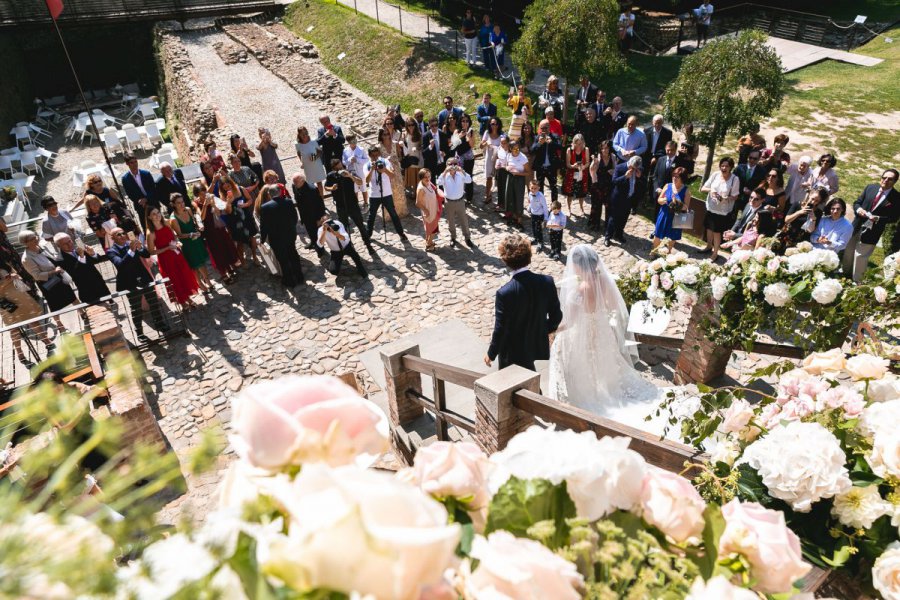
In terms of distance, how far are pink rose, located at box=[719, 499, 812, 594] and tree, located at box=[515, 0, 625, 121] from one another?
15.1 meters

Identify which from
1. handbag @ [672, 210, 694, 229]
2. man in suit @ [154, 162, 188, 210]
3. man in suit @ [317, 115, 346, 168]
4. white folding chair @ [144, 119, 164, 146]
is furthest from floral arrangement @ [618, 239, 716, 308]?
white folding chair @ [144, 119, 164, 146]

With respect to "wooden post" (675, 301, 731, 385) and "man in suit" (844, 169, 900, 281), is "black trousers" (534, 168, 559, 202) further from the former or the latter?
"wooden post" (675, 301, 731, 385)

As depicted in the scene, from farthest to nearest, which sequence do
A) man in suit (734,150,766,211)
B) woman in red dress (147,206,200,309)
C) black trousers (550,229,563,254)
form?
black trousers (550,229,563,254), man in suit (734,150,766,211), woman in red dress (147,206,200,309)

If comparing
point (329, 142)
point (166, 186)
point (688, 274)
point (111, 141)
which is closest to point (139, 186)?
point (166, 186)

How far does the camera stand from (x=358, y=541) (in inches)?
31.2

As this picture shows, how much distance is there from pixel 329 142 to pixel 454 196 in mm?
3913

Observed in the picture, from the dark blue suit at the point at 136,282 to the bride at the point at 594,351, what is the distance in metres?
6.57

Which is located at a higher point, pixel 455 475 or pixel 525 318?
pixel 455 475

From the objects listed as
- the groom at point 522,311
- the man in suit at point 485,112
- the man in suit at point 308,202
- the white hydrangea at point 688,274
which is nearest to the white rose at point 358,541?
the groom at point 522,311

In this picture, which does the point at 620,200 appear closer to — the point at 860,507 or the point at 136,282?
the point at 136,282

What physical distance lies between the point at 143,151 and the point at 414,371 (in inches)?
902

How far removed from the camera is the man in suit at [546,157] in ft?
39.7

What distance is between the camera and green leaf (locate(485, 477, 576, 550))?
49.4 inches

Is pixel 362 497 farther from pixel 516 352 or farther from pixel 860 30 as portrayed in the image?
pixel 860 30
